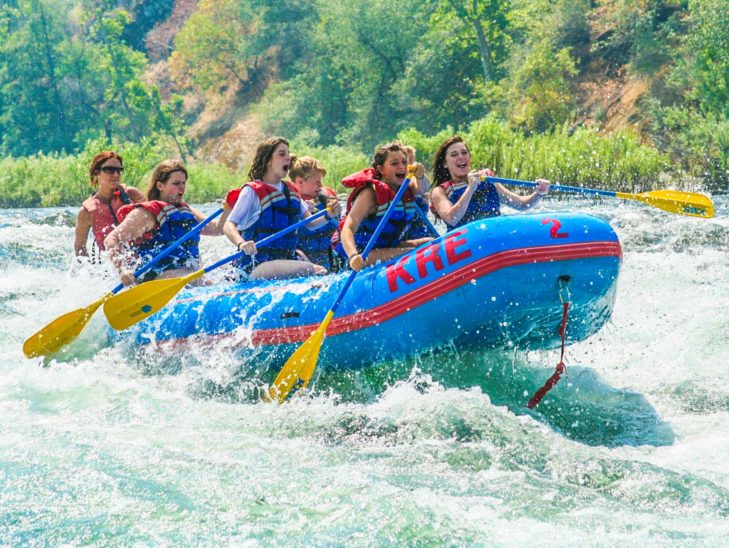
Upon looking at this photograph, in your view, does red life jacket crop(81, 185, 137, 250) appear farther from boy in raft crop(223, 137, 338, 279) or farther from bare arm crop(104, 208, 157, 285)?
boy in raft crop(223, 137, 338, 279)

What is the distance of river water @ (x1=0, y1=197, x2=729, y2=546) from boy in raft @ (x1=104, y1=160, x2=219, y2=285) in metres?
0.54

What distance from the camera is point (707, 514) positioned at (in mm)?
3213

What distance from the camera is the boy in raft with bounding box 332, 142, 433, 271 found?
490 cm

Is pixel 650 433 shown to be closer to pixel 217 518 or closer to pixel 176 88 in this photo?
pixel 217 518

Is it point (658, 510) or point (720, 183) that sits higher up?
point (658, 510)

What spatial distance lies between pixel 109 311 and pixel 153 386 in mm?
496

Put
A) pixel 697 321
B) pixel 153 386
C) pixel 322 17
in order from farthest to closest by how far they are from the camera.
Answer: pixel 322 17, pixel 697 321, pixel 153 386

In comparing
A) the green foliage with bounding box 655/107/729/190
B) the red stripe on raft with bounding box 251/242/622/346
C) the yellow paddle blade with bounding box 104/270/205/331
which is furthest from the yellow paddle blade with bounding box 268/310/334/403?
the green foliage with bounding box 655/107/729/190

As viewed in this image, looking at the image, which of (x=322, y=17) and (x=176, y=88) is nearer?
(x=322, y=17)

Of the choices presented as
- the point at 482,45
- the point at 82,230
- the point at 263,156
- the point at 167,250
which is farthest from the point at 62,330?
the point at 482,45

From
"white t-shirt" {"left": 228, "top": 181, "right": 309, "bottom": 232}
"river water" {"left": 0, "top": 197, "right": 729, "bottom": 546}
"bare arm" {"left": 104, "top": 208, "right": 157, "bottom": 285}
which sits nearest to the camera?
"river water" {"left": 0, "top": 197, "right": 729, "bottom": 546}

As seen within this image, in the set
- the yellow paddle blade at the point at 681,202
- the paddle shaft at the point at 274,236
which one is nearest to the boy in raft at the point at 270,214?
the paddle shaft at the point at 274,236

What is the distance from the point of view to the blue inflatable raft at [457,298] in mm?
4184

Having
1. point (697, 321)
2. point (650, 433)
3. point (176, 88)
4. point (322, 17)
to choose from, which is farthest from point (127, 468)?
point (176, 88)
